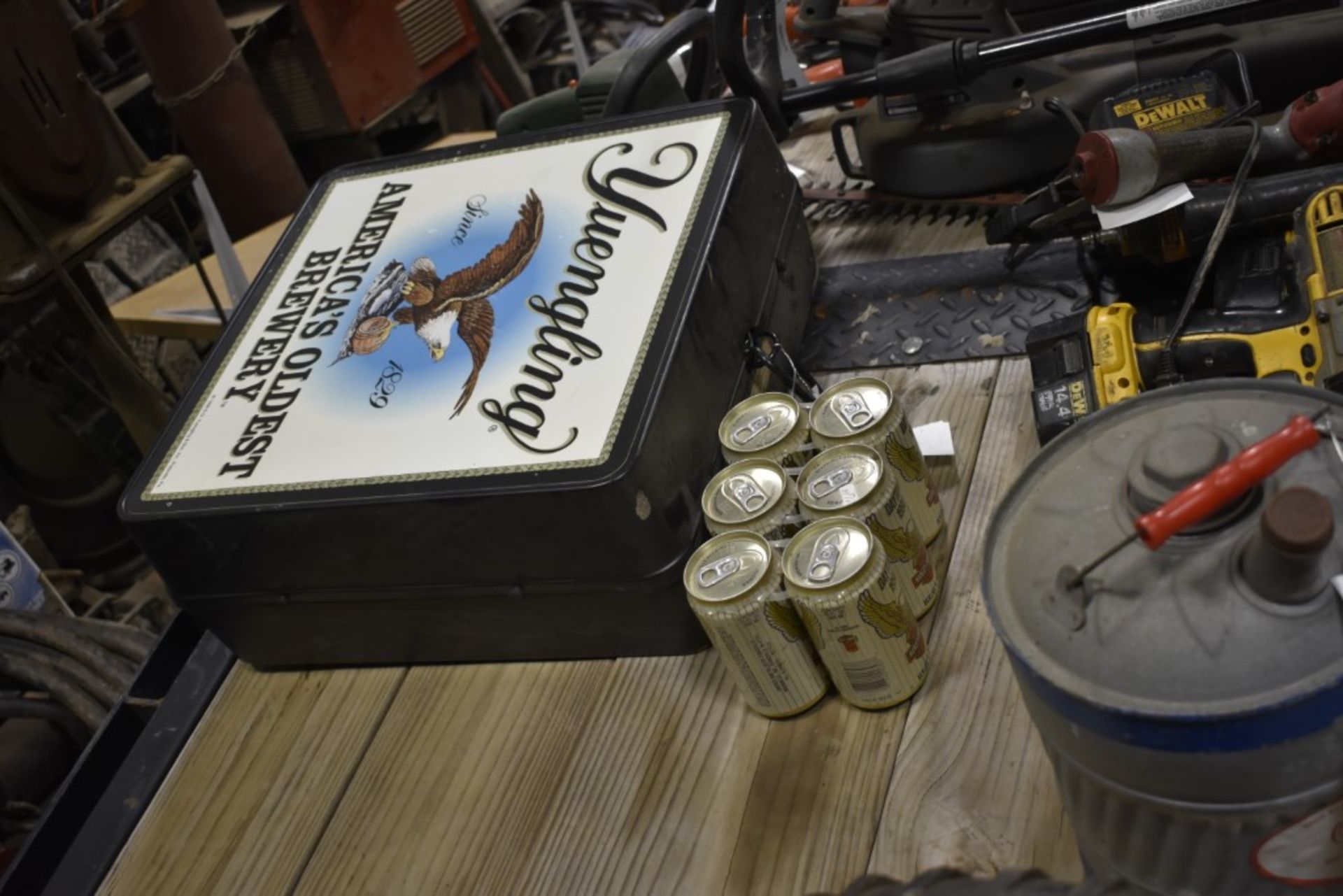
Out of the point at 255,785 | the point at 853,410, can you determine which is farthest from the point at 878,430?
the point at 255,785

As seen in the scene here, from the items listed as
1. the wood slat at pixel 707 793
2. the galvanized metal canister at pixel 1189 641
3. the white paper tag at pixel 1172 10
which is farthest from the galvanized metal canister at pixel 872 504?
the white paper tag at pixel 1172 10

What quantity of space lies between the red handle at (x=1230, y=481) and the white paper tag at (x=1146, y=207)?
21.3 inches

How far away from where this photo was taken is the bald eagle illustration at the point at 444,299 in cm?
113

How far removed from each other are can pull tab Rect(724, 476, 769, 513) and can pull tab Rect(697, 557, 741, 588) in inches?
2.0

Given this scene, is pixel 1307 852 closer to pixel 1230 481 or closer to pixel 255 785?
pixel 1230 481

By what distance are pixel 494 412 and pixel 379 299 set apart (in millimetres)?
252

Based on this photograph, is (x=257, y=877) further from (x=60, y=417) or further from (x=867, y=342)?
(x=60, y=417)

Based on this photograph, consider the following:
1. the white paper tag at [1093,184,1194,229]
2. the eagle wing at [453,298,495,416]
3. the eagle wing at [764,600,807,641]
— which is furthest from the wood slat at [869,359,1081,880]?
the eagle wing at [453,298,495,416]

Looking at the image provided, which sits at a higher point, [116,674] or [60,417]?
[116,674]

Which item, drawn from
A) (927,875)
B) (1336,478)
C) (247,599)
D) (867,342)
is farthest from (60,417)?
(1336,478)

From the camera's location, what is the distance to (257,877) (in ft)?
3.27

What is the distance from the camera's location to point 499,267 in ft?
3.88

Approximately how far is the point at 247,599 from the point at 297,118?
6.57 ft

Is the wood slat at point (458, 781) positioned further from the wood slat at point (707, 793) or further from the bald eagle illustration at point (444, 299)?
A: the bald eagle illustration at point (444, 299)
